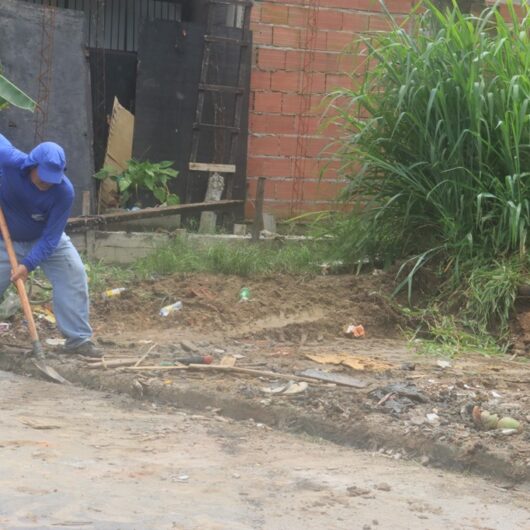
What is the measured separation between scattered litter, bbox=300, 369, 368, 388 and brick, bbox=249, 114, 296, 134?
4.67 metres

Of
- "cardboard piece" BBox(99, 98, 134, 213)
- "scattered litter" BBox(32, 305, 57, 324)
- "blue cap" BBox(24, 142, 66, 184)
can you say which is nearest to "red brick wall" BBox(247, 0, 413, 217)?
"cardboard piece" BBox(99, 98, 134, 213)

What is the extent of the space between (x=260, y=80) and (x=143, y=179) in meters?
1.61

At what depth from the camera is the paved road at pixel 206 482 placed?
390cm

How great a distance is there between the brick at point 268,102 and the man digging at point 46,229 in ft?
13.3

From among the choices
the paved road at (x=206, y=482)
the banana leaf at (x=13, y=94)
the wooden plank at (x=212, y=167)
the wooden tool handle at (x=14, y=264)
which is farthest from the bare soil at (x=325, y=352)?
the wooden plank at (x=212, y=167)

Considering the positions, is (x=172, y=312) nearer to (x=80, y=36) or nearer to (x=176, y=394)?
(x=176, y=394)

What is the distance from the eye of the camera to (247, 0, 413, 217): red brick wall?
33.6 feet

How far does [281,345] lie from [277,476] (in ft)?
8.68

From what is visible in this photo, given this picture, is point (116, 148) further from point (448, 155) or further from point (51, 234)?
point (51, 234)

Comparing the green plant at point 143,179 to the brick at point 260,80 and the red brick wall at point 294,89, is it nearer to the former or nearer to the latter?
the red brick wall at point 294,89

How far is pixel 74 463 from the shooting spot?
4.48 metres

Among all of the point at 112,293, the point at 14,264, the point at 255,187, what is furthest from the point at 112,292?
the point at 255,187

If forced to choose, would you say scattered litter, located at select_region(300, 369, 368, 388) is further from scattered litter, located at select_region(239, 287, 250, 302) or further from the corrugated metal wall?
the corrugated metal wall

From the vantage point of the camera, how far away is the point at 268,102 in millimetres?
10289
